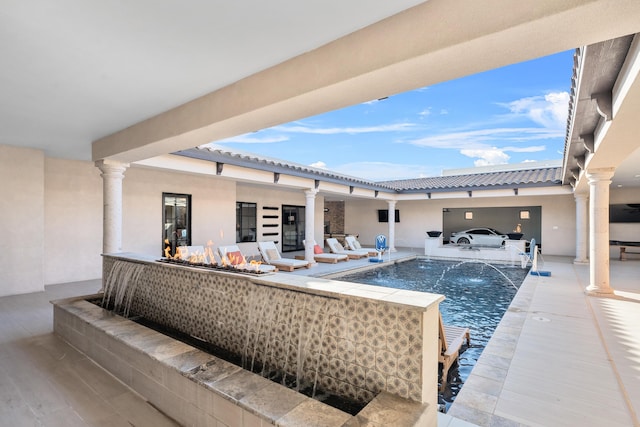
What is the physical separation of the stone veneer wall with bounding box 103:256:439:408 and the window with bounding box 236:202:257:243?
29.5 ft

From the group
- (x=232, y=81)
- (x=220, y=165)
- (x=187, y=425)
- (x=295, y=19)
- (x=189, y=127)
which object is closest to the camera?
(x=295, y=19)

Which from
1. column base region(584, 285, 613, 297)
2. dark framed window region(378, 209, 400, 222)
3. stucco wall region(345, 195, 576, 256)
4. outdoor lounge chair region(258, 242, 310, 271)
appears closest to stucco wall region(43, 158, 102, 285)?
outdoor lounge chair region(258, 242, 310, 271)

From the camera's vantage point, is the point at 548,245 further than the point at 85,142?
Yes

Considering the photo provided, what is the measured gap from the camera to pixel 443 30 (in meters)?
2.15

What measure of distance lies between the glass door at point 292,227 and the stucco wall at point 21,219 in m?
9.20

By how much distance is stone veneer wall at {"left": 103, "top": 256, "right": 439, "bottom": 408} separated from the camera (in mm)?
2295

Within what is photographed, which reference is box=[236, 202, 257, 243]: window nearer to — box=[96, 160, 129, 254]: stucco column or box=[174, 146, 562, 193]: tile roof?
box=[174, 146, 562, 193]: tile roof

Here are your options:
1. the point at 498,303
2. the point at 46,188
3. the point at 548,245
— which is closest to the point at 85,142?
the point at 46,188

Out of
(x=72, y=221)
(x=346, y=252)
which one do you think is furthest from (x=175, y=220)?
(x=346, y=252)

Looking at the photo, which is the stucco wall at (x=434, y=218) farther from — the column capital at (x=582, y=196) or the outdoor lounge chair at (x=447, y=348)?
the outdoor lounge chair at (x=447, y=348)

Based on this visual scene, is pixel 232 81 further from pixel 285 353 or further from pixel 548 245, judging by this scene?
pixel 548 245

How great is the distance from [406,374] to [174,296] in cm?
324

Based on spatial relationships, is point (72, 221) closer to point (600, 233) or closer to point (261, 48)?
point (261, 48)

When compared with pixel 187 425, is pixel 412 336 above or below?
above
